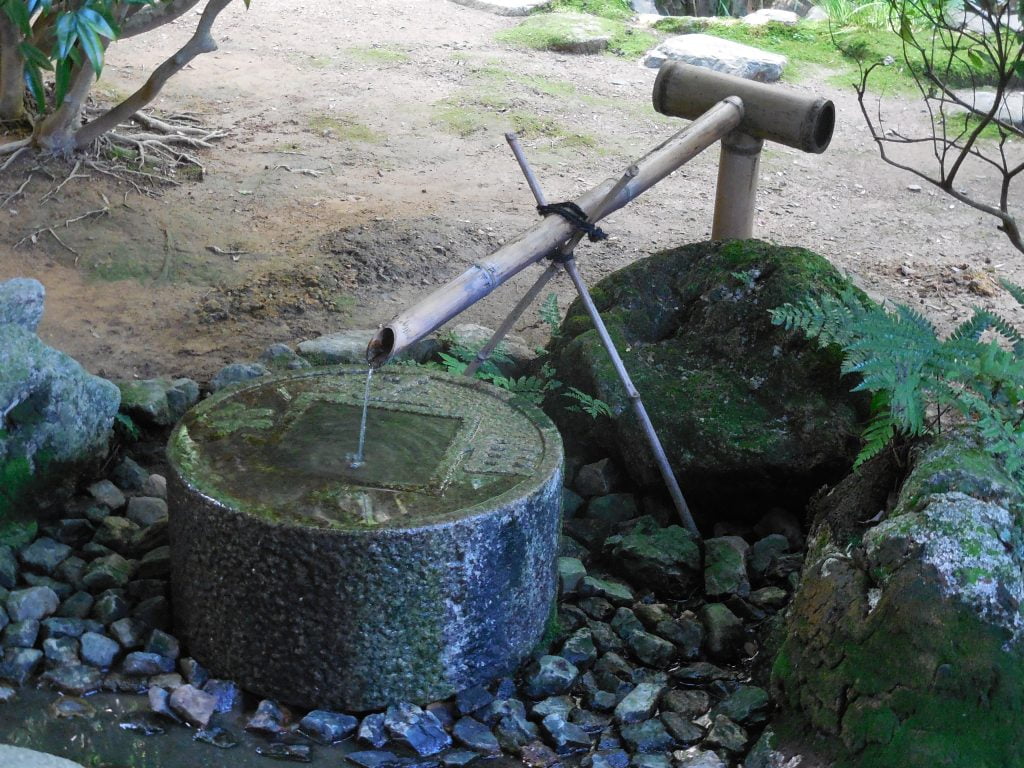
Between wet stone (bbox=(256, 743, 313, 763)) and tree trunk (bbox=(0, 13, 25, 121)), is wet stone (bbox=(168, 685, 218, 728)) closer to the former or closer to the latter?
wet stone (bbox=(256, 743, 313, 763))

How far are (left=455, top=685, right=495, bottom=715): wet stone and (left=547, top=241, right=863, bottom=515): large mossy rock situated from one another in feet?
4.29

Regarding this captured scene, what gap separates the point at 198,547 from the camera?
10.4 feet

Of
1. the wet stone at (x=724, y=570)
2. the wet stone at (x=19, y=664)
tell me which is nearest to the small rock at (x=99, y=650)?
the wet stone at (x=19, y=664)

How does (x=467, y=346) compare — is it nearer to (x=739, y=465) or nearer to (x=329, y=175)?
(x=739, y=465)

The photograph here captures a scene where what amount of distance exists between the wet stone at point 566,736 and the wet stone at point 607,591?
2.14 ft

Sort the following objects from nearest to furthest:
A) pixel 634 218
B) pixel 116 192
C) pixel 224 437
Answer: pixel 224 437
pixel 116 192
pixel 634 218

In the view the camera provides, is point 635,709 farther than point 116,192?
No

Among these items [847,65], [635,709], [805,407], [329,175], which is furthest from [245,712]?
[847,65]

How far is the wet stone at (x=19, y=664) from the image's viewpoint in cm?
328

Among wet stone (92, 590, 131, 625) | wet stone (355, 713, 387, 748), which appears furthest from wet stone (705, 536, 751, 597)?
wet stone (92, 590, 131, 625)

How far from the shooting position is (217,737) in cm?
310

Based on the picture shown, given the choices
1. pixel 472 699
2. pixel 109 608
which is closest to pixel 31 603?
pixel 109 608

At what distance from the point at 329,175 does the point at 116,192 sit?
1387 mm

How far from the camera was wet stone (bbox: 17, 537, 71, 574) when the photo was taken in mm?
3738
